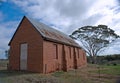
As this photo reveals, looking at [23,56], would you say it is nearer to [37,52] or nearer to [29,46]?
[29,46]

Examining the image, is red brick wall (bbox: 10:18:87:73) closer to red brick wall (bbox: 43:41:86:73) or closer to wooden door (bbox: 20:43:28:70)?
red brick wall (bbox: 43:41:86:73)

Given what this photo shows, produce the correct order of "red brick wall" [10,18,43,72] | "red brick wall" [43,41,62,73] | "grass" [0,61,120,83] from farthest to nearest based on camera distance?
1. "red brick wall" [43,41,62,73]
2. "red brick wall" [10,18,43,72]
3. "grass" [0,61,120,83]

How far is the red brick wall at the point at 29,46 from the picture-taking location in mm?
22828

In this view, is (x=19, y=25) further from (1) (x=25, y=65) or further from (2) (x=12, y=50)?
(1) (x=25, y=65)

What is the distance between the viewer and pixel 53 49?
2527 centimetres

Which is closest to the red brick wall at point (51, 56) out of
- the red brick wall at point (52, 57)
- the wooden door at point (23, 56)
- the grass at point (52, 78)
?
the red brick wall at point (52, 57)

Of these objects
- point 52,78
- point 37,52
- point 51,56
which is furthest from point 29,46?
point 52,78

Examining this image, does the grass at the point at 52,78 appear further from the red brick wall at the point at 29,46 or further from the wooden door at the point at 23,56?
the wooden door at the point at 23,56

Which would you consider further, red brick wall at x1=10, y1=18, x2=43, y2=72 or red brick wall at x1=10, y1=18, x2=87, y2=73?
red brick wall at x1=10, y1=18, x2=43, y2=72

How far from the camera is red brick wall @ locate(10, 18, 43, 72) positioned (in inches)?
899

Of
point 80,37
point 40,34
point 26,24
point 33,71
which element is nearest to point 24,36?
point 26,24

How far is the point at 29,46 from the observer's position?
2409 cm

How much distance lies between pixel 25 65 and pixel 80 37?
1343 inches

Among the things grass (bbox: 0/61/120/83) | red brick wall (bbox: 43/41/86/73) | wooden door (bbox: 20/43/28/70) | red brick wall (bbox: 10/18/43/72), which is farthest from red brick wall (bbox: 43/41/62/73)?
wooden door (bbox: 20/43/28/70)
